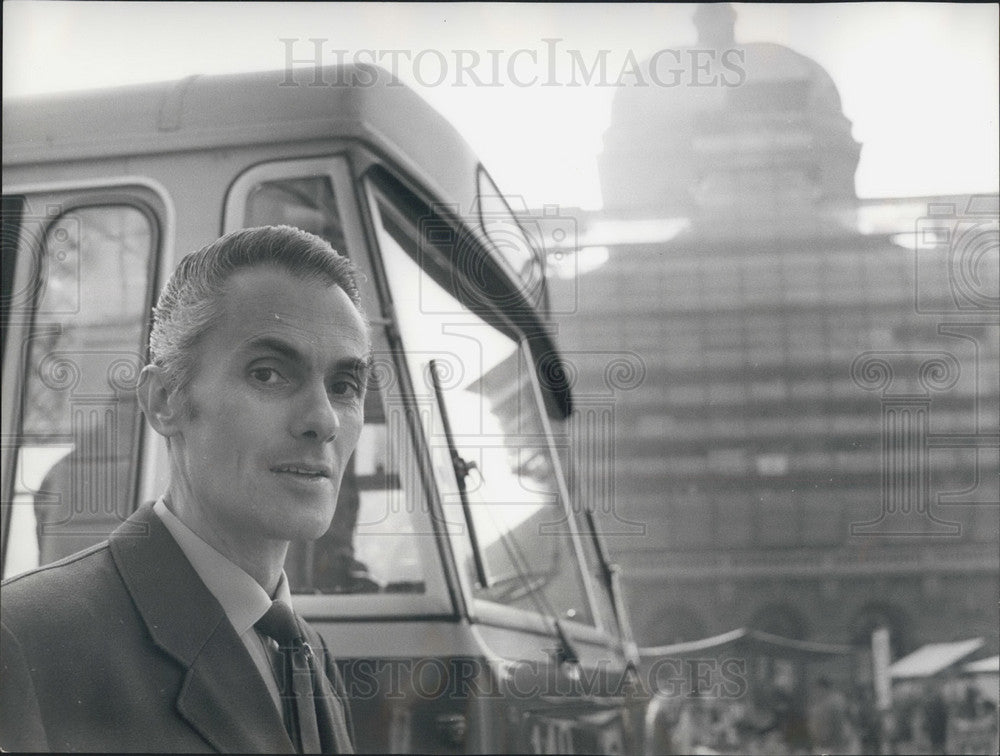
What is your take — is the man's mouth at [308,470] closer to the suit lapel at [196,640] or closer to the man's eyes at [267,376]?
the man's eyes at [267,376]

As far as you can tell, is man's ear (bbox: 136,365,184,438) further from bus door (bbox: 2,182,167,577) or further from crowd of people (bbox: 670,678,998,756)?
crowd of people (bbox: 670,678,998,756)

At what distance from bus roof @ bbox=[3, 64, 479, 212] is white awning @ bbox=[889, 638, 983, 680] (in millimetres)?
1338

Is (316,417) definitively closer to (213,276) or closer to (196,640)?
(213,276)

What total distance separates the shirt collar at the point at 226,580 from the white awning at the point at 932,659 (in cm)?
127

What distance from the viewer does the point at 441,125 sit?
2215 mm

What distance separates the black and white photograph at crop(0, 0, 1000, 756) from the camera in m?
2.05

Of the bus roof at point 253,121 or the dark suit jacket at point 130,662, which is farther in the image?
the bus roof at point 253,121

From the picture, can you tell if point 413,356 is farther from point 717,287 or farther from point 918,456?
point 918,456

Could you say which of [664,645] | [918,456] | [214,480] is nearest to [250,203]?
[214,480]

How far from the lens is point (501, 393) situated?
2.15m

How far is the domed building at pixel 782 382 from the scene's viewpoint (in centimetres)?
207

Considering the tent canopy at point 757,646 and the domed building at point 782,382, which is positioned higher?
the domed building at point 782,382

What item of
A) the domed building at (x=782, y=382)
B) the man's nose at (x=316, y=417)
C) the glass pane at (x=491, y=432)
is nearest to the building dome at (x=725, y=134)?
the domed building at (x=782, y=382)

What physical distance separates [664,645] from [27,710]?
133cm
